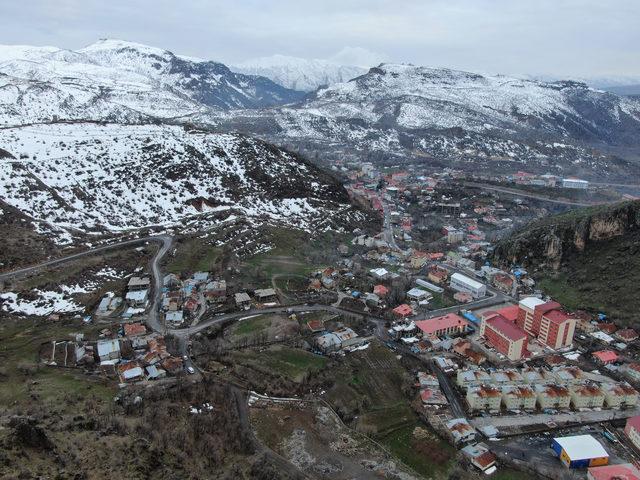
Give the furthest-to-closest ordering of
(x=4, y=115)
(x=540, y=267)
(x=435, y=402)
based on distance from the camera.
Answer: (x=4, y=115)
(x=540, y=267)
(x=435, y=402)

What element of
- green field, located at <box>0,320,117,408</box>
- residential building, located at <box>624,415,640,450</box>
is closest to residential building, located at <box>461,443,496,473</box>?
residential building, located at <box>624,415,640,450</box>

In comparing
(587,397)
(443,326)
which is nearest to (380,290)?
(443,326)

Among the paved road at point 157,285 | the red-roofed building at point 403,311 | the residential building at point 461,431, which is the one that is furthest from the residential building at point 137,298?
the residential building at point 461,431

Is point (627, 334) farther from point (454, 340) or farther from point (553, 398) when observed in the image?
point (454, 340)

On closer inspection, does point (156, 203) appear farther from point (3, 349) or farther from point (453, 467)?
point (453, 467)

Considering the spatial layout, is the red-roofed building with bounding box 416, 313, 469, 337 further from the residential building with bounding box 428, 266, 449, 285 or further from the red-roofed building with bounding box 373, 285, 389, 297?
the residential building with bounding box 428, 266, 449, 285

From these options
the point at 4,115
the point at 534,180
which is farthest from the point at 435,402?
the point at 4,115

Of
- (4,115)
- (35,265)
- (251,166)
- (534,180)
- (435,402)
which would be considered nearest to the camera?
(435,402)
